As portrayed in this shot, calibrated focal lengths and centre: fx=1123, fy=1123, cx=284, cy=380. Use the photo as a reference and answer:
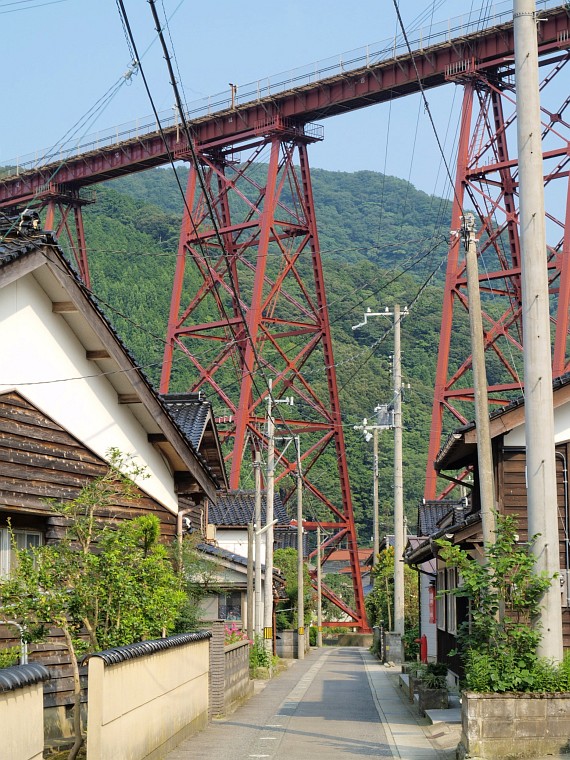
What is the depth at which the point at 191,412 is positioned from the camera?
16953 mm

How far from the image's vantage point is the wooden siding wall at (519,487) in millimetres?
13672

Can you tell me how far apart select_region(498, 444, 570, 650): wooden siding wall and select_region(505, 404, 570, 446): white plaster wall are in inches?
3.9

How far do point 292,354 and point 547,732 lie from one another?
43442mm

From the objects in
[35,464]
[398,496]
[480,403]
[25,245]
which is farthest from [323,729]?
[398,496]

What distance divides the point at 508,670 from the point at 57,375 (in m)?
5.32

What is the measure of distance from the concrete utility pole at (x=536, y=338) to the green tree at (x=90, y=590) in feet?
10.8

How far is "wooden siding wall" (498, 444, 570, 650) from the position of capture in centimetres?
1367

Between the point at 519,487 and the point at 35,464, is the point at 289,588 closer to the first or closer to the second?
the point at 519,487

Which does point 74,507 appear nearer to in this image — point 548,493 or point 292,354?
point 548,493

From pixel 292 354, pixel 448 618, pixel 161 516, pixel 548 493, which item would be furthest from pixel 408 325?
pixel 548 493

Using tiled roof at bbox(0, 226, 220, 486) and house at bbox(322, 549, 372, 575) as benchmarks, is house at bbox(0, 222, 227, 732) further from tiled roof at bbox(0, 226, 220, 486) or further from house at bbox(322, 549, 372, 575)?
house at bbox(322, 549, 372, 575)

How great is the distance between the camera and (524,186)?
10.6 m

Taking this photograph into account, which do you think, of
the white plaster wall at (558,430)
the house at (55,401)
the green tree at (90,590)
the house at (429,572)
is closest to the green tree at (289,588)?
the house at (429,572)

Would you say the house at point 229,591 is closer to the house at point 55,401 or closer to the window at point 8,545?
the house at point 55,401
